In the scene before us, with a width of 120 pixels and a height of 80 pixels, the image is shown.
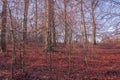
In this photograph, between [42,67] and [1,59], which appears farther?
[1,59]

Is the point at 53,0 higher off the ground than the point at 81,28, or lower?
higher

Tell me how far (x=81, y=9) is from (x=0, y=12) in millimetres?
5451

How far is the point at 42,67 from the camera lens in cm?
1658

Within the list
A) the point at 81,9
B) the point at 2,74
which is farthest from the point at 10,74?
the point at 81,9

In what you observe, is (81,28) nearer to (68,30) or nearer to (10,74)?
(68,30)

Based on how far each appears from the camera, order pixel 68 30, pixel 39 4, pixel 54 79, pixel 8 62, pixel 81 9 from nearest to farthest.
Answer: pixel 54 79 < pixel 68 30 < pixel 8 62 < pixel 81 9 < pixel 39 4

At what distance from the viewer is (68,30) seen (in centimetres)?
1617

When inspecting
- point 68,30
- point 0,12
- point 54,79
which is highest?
point 0,12

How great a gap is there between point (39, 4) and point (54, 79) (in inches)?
302

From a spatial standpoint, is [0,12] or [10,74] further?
[0,12]

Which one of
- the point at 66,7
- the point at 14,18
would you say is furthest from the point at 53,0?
the point at 14,18

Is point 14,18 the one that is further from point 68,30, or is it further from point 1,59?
point 1,59

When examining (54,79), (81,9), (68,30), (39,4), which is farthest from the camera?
(39,4)

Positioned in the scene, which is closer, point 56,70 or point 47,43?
point 56,70
